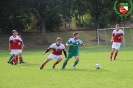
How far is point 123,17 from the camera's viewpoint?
57.1 meters

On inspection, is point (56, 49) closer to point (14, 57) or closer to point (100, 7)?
point (14, 57)

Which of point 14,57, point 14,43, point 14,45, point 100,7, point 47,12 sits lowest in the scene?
point 14,57

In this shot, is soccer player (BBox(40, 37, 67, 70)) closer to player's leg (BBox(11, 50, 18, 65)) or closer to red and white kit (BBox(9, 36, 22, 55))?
player's leg (BBox(11, 50, 18, 65))

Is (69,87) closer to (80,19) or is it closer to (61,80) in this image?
(61,80)

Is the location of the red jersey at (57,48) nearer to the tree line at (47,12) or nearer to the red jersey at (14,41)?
the red jersey at (14,41)

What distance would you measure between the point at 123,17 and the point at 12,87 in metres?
48.4

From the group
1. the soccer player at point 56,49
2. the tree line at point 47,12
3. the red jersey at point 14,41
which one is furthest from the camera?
the tree line at point 47,12

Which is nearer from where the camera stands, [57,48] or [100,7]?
[57,48]

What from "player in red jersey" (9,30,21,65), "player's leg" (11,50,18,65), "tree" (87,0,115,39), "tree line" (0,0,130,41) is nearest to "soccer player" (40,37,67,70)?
"player's leg" (11,50,18,65)

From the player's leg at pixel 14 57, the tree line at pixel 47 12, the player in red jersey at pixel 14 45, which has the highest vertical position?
the tree line at pixel 47 12

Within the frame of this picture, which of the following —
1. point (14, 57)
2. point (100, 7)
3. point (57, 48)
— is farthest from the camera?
point (100, 7)

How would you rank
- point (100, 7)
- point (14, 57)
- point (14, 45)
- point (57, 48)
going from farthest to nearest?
point (100, 7) < point (14, 45) < point (14, 57) < point (57, 48)

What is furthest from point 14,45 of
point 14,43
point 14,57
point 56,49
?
point 56,49

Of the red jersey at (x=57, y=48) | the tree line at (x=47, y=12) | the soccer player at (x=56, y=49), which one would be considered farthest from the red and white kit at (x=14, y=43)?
the tree line at (x=47, y=12)
